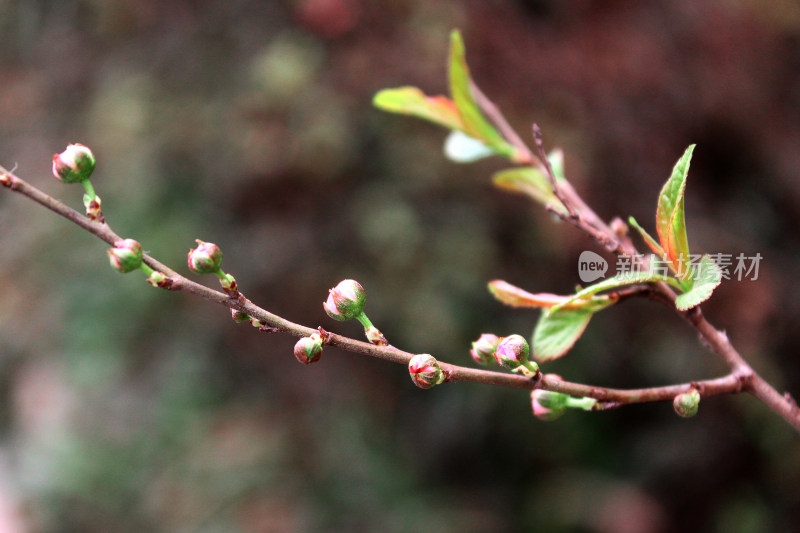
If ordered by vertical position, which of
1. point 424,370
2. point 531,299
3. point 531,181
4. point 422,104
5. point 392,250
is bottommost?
point 424,370

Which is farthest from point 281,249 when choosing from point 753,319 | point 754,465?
point 754,465

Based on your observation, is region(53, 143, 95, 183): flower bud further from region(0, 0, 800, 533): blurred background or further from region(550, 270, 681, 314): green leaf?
region(0, 0, 800, 533): blurred background

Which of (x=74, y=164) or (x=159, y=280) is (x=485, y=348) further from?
(x=74, y=164)

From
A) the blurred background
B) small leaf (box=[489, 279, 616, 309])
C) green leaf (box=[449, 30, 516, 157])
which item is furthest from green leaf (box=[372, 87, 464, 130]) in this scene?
the blurred background

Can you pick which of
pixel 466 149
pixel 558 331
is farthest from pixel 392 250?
pixel 558 331

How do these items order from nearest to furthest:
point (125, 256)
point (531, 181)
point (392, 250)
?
1. point (125, 256)
2. point (531, 181)
3. point (392, 250)

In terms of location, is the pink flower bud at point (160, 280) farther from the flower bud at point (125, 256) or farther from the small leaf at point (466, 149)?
the small leaf at point (466, 149)

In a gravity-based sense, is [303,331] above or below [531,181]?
below
